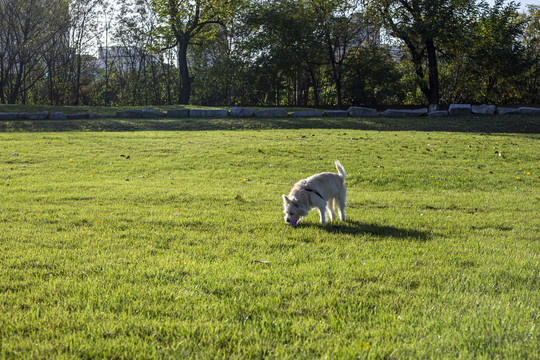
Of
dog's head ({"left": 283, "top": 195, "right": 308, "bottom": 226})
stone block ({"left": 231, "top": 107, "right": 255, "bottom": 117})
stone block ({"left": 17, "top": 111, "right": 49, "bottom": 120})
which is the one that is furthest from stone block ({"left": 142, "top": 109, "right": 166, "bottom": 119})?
dog's head ({"left": 283, "top": 195, "right": 308, "bottom": 226})

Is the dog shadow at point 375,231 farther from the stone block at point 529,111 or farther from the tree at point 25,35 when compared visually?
the tree at point 25,35

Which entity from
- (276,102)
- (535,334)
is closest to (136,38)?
(276,102)

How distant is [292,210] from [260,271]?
2.34m

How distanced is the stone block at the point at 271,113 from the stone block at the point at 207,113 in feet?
7.05

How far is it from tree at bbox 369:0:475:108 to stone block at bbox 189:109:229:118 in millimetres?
11771

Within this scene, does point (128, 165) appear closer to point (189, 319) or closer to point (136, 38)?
point (189, 319)

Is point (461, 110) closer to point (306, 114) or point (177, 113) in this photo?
point (306, 114)

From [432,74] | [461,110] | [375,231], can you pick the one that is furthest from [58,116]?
[461,110]

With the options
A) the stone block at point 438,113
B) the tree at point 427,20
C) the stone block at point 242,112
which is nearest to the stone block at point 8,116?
the stone block at point 242,112

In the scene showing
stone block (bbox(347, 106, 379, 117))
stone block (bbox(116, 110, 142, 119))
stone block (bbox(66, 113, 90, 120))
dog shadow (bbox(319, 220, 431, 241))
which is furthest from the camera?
stone block (bbox(347, 106, 379, 117))

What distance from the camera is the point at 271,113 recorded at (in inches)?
1064

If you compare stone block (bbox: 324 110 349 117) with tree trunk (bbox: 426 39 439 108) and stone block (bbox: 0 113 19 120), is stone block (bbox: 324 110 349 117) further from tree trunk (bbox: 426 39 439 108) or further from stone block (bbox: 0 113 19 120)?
stone block (bbox: 0 113 19 120)

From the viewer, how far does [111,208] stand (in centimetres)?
806

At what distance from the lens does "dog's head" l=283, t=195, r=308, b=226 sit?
274 inches
